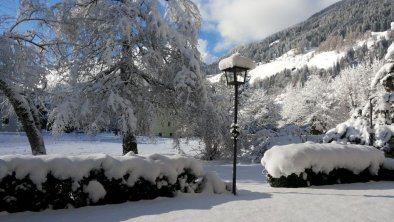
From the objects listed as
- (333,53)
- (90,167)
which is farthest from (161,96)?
(333,53)

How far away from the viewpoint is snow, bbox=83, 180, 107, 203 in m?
5.99

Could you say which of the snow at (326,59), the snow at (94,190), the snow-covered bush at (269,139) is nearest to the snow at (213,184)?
the snow at (94,190)

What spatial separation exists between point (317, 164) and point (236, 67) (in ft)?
9.77

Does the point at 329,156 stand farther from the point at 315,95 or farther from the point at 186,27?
the point at 315,95

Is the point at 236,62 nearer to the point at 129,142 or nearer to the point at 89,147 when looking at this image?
the point at 129,142

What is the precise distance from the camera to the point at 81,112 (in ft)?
42.7

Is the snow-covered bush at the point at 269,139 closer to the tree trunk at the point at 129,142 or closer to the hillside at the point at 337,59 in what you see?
the tree trunk at the point at 129,142

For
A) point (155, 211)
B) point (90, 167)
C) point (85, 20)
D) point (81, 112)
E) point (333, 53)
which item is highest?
point (333, 53)

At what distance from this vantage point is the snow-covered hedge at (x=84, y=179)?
5461mm

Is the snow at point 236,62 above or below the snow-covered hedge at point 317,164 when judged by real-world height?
above

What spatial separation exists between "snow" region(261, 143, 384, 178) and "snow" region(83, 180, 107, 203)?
13.6 ft

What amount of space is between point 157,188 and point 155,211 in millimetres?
1184

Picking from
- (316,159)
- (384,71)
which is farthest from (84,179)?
(384,71)

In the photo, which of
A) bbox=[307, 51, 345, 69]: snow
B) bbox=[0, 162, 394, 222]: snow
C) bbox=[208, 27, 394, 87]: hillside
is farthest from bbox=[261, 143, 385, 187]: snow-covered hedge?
bbox=[307, 51, 345, 69]: snow
